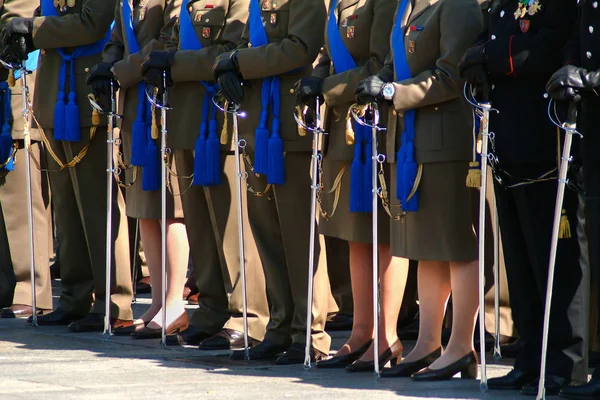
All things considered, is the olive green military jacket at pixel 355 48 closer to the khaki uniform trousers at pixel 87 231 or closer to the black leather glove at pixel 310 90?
the black leather glove at pixel 310 90

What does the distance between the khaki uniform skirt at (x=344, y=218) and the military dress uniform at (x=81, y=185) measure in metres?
2.10

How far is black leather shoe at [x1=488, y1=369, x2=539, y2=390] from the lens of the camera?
5.74 metres

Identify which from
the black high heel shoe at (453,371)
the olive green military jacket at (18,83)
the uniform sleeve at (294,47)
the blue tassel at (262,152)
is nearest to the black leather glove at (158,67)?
the uniform sleeve at (294,47)

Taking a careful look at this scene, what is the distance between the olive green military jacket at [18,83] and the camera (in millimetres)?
8742

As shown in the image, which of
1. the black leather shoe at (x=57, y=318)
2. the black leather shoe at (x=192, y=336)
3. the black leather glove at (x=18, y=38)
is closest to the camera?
the black leather shoe at (x=192, y=336)

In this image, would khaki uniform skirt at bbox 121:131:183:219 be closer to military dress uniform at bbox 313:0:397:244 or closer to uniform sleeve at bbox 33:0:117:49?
uniform sleeve at bbox 33:0:117:49

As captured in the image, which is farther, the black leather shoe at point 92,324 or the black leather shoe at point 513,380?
the black leather shoe at point 92,324

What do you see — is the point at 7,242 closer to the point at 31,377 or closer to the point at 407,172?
the point at 31,377

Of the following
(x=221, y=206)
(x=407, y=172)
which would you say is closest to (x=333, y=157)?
(x=407, y=172)

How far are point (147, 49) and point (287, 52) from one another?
1.29 m

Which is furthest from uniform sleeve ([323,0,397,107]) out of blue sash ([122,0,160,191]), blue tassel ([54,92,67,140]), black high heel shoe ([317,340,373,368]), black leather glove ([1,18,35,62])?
black leather glove ([1,18,35,62])

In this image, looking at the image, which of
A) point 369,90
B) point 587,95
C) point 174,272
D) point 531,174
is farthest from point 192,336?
point 587,95

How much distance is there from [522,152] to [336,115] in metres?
1.34

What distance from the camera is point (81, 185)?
8453 mm
